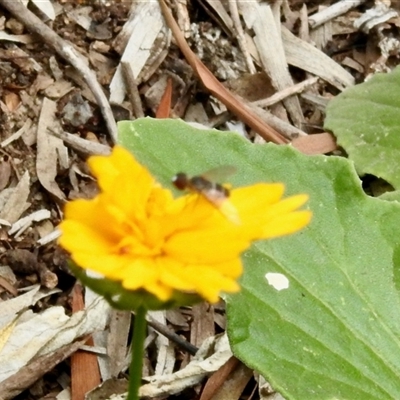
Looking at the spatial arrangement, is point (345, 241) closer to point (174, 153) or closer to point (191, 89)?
point (174, 153)

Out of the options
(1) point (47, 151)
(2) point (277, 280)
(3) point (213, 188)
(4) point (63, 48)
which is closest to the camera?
(3) point (213, 188)

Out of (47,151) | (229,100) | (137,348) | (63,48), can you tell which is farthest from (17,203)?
(137,348)

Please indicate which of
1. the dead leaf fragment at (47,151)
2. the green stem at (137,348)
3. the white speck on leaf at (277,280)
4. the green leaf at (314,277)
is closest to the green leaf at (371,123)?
the green leaf at (314,277)

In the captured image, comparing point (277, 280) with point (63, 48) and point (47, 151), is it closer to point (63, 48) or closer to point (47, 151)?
point (47, 151)

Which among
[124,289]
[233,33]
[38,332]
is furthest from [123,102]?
→ [124,289]

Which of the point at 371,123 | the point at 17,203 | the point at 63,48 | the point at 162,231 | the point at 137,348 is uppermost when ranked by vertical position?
the point at 162,231
